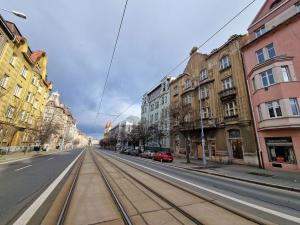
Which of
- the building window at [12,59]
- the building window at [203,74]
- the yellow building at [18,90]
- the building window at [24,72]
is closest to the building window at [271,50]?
the building window at [203,74]

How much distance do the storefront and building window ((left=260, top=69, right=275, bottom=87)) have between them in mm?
5930

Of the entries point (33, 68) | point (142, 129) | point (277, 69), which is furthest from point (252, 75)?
point (33, 68)

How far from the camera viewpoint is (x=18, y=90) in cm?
2752

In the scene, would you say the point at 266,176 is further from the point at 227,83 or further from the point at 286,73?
the point at 227,83

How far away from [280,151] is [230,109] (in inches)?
310

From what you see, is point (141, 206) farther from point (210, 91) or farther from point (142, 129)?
point (142, 129)

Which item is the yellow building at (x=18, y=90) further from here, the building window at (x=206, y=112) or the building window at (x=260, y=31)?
the building window at (x=260, y=31)

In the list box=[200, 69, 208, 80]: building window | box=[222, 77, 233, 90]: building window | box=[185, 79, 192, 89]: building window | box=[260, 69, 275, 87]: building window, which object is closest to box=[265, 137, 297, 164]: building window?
box=[260, 69, 275, 87]: building window

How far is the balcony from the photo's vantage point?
2181cm

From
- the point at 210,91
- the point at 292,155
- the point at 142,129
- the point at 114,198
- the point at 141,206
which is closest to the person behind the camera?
the point at 141,206

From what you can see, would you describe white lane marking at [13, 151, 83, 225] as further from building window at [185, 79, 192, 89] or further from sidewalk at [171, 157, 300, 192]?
building window at [185, 79, 192, 89]

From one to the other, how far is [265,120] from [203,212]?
52.9ft

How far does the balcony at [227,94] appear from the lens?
2181 centimetres

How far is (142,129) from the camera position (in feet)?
132
